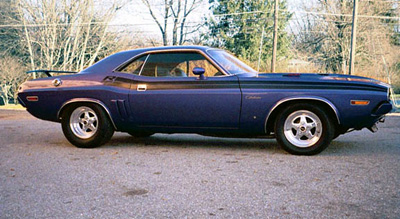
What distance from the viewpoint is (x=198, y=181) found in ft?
13.6

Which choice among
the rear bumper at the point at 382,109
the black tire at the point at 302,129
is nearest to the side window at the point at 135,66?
the black tire at the point at 302,129

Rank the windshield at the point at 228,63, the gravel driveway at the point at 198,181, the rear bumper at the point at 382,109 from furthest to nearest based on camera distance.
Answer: the windshield at the point at 228,63 → the rear bumper at the point at 382,109 → the gravel driveway at the point at 198,181

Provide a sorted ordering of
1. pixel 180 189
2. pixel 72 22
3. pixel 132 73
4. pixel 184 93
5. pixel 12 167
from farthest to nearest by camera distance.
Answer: pixel 72 22, pixel 132 73, pixel 184 93, pixel 12 167, pixel 180 189

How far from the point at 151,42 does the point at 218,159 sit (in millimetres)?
34192

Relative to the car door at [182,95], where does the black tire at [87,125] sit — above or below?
below

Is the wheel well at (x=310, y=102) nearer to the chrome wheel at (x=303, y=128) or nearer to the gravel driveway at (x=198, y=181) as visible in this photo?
the chrome wheel at (x=303, y=128)

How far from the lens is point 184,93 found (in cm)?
575

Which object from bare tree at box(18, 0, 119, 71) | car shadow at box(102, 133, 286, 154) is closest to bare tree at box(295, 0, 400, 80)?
bare tree at box(18, 0, 119, 71)

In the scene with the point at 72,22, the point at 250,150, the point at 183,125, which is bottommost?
the point at 250,150

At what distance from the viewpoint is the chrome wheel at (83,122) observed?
20.5ft

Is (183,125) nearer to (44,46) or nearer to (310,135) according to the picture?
(310,135)

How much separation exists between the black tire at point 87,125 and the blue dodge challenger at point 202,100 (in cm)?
2

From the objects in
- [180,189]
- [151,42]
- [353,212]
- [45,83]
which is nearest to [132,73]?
[45,83]

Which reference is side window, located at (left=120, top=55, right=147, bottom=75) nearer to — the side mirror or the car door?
the car door
